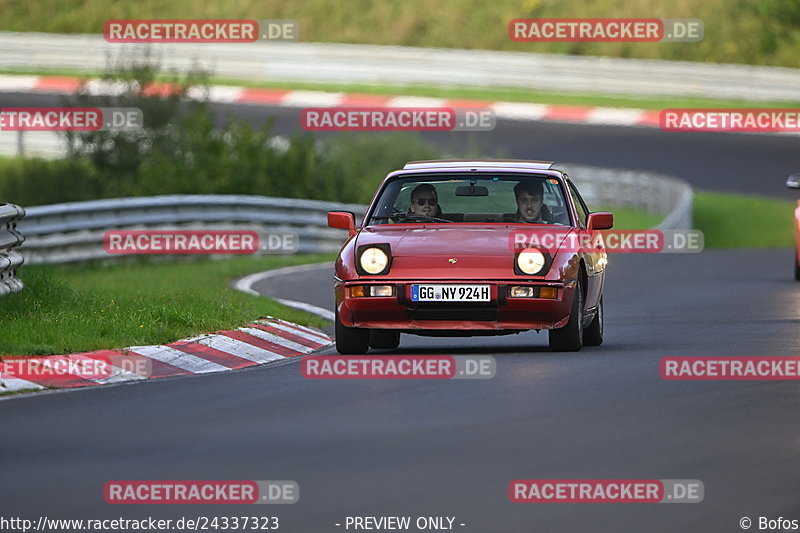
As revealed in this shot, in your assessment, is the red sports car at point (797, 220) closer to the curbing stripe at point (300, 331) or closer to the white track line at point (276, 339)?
the curbing stripe at point (300, 331)

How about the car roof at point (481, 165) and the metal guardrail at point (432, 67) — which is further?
the metal guardrail at point (432, 67)

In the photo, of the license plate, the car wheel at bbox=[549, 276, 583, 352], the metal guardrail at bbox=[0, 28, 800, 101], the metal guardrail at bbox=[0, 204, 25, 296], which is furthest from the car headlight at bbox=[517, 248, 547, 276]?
the metal guardrail at bbox=[0, 28, 800, 101]

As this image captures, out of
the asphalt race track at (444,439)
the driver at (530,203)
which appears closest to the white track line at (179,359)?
the asphalt race track at (444,439)

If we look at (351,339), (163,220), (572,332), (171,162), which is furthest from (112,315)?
(171,162)

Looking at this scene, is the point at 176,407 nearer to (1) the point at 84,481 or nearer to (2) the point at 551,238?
(1) the point at 84,481

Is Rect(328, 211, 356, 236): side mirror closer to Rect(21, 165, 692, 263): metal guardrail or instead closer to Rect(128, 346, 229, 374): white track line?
Rect(128, 346, 229, 374): white track line

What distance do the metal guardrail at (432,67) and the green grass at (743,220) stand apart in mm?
7750

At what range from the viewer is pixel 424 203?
13.0 m

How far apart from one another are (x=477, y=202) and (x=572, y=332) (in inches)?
50.8

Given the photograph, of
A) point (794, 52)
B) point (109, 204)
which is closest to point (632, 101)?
point (794, 52)

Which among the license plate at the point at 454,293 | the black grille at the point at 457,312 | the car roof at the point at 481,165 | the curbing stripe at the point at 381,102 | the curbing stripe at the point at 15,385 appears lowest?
the curbing stripe at the point at 15,385

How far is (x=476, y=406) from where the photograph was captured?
9.52m

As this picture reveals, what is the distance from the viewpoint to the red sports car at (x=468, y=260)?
39.2 ft

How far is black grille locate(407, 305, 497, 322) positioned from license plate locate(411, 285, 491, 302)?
5 cm
